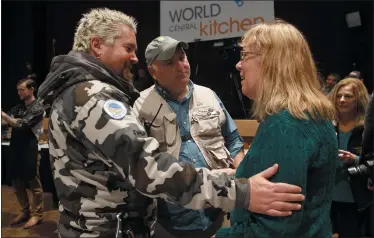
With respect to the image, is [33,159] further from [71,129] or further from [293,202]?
[293,202]

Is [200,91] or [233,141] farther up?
[200,91]

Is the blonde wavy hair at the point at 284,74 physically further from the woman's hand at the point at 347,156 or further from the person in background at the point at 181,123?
the woman's hand at the point at 347,156

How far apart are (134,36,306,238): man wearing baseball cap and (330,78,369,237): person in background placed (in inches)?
42.7

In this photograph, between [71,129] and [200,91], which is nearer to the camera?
[71,129]

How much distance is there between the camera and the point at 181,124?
A: 1.64 meters

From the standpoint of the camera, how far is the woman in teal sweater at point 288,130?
92 cm

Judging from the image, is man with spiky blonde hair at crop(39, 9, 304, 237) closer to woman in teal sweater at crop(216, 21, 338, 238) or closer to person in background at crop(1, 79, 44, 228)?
woman in teal sweater at crop(216, 21, 338, 238)

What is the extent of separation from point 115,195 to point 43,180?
4.24 metres

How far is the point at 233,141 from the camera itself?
1768 mm

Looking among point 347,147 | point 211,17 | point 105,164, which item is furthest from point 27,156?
point 105,164

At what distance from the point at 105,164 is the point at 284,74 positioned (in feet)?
1.80

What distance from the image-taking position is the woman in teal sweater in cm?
92

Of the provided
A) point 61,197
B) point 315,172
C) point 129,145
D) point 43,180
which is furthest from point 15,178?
point 315,172

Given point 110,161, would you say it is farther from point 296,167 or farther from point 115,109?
point 296,167
